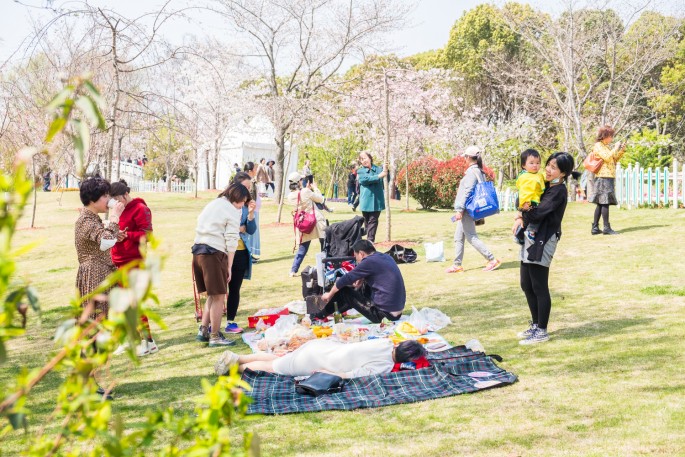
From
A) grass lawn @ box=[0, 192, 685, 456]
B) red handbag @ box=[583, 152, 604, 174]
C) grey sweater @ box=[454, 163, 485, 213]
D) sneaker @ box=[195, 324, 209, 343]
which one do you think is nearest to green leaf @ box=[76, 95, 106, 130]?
grass lawn @ box=[0, 192, 685, 456]

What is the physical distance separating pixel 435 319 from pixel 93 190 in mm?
3813

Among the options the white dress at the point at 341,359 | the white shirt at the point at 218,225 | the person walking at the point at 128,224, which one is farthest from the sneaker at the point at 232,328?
the white dress at the point at 341,359

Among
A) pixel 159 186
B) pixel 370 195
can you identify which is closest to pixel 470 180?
pixel 370 195

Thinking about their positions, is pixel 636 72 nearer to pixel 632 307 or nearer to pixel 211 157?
pixel 632 307

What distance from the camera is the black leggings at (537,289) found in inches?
268

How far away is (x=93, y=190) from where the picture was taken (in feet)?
19.7

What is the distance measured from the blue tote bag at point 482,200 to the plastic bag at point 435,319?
275 cm

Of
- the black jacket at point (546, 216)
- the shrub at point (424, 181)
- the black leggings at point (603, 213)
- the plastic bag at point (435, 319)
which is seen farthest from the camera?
the shrub at point (424, 181)

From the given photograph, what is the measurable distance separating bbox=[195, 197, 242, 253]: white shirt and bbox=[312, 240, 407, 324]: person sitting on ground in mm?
1256

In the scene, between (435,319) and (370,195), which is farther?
(370,195)

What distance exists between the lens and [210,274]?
7379 millimetres

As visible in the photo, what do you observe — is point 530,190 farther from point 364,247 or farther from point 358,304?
point 358,304

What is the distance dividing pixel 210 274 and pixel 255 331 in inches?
42.5

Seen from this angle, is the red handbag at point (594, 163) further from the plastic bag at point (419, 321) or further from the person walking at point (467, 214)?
the plastic bag at point (419, 321)
